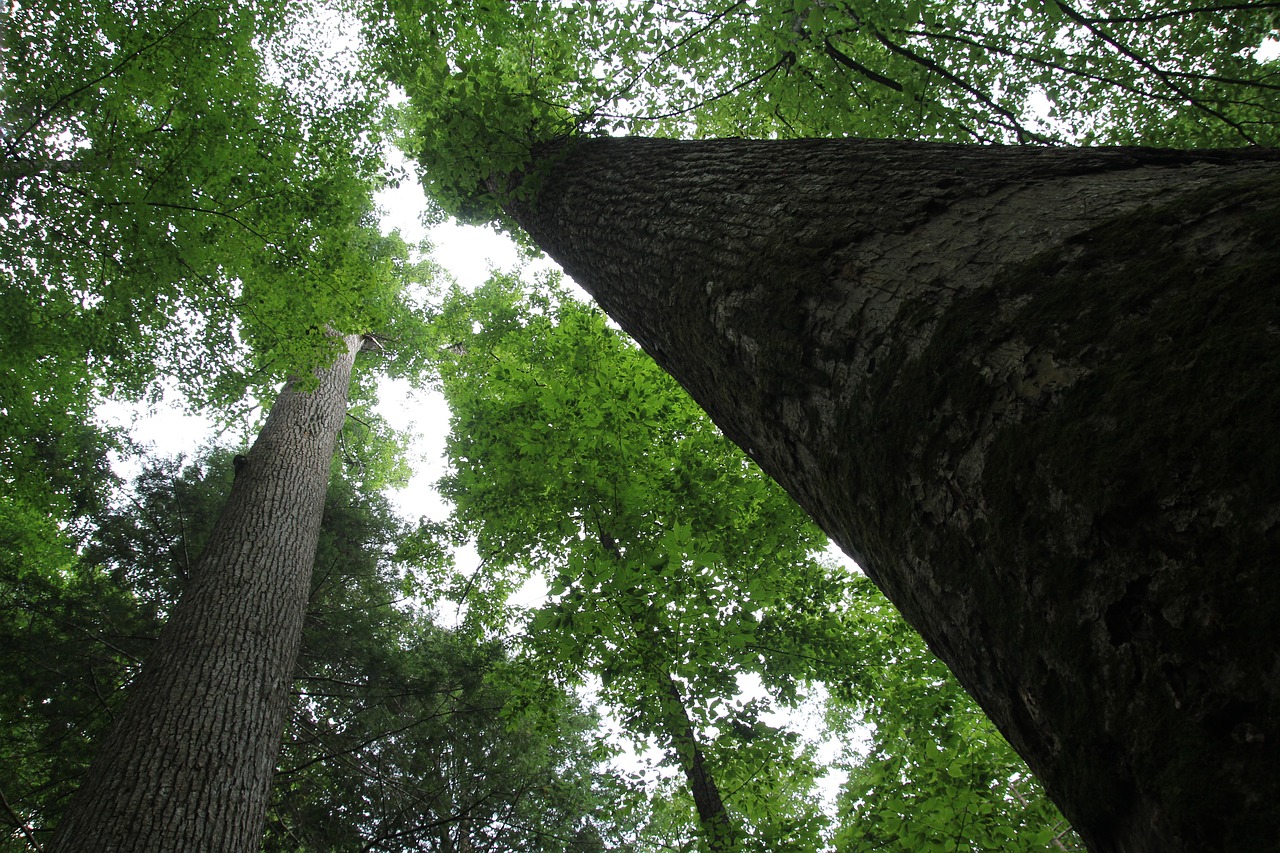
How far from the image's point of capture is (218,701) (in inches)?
159

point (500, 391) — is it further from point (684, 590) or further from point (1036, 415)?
point (1036, 415)

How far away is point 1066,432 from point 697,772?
15.6 feet

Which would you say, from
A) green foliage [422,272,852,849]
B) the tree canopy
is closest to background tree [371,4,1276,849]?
the tree canopy

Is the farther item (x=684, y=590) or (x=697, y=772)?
(x=697, y=772)

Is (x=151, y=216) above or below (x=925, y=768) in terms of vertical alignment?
above

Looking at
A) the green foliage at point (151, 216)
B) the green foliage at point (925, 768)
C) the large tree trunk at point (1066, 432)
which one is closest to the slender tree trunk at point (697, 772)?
the green foliage at point (925, 768)

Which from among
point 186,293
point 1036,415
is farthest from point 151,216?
point 1036,415

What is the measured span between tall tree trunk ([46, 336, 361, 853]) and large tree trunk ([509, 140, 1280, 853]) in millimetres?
3993

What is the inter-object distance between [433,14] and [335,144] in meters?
3.36

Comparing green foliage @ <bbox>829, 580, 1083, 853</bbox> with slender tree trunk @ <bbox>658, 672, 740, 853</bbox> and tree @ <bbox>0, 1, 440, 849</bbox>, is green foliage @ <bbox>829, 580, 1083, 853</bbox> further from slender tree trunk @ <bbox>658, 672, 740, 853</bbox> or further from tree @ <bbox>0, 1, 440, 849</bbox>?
tree @ <bbox>0, 1, 440, 849</bbox>

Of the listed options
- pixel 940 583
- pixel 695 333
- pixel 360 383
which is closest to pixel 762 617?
pixel 695 333

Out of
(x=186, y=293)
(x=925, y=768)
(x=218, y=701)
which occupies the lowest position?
(x=925, y=768)

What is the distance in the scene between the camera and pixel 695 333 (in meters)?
1.95

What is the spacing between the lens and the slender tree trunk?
3900mm
